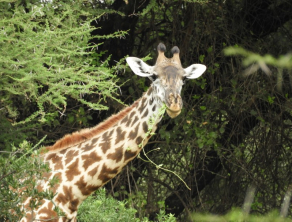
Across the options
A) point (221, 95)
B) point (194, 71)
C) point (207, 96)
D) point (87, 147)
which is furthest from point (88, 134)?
point (221, 95)

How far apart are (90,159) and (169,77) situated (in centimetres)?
89

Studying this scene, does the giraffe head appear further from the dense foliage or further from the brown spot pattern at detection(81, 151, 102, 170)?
the dense foliage

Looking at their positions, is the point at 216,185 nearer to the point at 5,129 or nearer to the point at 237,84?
the point at 237,84

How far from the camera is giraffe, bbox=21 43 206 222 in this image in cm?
449

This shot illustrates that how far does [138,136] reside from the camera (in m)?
4.66

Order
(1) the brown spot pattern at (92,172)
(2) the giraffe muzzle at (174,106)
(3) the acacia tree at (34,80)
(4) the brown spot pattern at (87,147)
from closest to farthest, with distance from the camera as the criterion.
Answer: (3) the acacia tree at (34,80)
(2) the giraffe muzzle at (174,106)
(1) the brown spot pattern at (92,172)
(4) the brown spot pattern at (87,147)

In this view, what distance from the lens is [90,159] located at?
465cm

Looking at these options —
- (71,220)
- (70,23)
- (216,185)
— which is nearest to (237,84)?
(216,185)

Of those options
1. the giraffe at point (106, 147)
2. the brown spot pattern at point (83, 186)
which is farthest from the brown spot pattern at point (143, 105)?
the brown spot pattern at point (83, 186)

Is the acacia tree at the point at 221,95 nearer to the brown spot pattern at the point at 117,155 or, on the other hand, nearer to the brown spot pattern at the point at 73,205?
the brown spot pattern at the point at 117,155

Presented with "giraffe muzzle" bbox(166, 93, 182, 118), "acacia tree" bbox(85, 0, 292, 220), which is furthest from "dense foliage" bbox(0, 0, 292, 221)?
"giraffe muzzle" bbox(166, 93, 182, 118)

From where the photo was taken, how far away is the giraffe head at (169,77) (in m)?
4.37

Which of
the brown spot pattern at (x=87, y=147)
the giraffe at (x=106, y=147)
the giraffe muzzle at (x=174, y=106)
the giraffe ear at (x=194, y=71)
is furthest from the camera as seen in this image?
the giraffe ear at (x=194, y=71)

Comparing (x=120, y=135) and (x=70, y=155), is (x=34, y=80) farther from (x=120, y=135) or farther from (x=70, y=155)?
(x=120, y=135)
